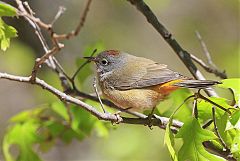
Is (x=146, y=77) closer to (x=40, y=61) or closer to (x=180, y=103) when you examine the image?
(x=180, y=103)

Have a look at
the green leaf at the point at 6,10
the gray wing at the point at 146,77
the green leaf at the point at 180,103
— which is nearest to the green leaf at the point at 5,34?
the green leaf at the point at 6,10

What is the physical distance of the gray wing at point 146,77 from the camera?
9.62 ft

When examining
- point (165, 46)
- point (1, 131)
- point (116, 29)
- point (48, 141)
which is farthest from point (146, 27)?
point (48, 141)

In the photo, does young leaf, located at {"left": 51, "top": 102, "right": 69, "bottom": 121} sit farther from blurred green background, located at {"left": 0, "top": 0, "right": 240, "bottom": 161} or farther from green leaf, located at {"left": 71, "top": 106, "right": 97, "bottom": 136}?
blurred green background, located at {"left": 0, "top": 0, "right": 240, "bottom": 161}

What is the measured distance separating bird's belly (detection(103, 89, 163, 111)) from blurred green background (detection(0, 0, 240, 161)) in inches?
92.8

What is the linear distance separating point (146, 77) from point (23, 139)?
0.95m

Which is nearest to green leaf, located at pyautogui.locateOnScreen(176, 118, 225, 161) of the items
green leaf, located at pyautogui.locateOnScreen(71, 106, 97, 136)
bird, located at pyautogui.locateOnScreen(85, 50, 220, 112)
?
bird, located at pyautogui.locateOnScreen(85, 50, 220, 112)

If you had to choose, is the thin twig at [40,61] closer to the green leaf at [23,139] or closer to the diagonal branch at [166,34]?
the diagonal branch at [166,34]

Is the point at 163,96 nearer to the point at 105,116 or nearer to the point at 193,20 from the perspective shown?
the point at 105,116

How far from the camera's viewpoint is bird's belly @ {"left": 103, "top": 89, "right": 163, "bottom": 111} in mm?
2922

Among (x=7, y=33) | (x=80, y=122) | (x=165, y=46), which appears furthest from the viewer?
(x=165, y=46)

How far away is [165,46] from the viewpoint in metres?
9.84

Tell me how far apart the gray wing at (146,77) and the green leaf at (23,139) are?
67 cm

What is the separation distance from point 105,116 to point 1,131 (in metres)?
5.17
